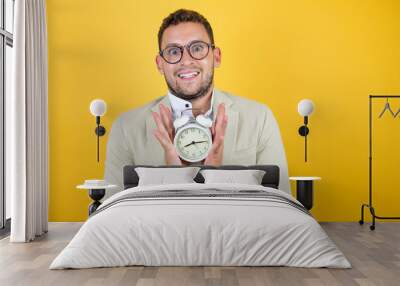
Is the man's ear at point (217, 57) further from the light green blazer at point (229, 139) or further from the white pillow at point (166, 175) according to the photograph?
the white pillow at point (166, 175)

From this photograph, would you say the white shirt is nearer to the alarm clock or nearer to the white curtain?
the alarm clock

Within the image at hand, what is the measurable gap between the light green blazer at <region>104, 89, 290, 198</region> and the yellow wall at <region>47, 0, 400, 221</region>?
0.12m

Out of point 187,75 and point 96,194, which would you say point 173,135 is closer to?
point 187,75

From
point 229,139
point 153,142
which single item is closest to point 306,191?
point 229,139

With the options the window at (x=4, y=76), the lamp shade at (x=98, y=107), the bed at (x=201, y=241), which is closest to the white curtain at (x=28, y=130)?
the window at (x=4, y=76)

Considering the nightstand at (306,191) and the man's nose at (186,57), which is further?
the man's nose at (186,57)

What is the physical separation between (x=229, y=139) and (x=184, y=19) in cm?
172

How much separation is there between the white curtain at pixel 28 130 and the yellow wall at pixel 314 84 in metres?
0.79

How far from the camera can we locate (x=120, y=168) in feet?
23.2

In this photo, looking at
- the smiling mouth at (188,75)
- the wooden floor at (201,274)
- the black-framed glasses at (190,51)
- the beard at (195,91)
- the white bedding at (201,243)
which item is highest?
the black-framed glasses at (190,51)

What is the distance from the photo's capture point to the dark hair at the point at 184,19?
7125 mm

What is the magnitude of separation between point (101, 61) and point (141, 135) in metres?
1.16

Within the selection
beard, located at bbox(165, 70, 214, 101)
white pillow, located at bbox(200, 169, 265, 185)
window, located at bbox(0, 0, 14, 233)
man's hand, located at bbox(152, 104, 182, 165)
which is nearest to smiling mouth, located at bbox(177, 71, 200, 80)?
beard, located at bbox(165, 70, 214, 101)

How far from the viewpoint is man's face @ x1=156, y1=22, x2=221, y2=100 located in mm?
7031
